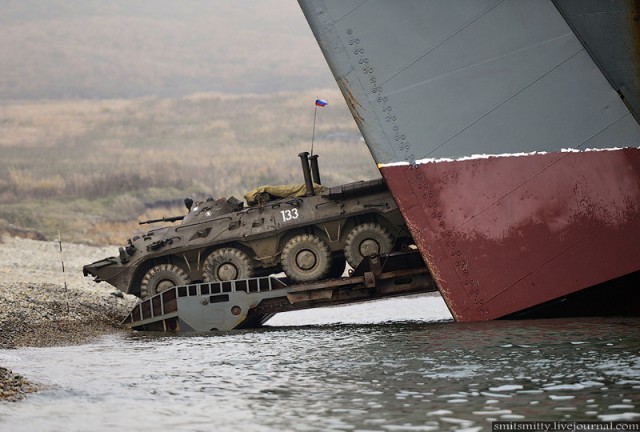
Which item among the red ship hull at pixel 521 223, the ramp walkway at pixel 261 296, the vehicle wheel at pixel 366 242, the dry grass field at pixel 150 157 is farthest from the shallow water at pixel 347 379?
the dry grass field at pixel 150 157

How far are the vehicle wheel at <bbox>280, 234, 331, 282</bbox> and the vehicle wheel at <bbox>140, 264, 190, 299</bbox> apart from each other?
6.77 ft

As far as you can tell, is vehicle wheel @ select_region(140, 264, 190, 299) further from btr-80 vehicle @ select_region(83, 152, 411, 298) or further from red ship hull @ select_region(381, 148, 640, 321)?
red ship hull @ select_region(381, 148, 640, 321)

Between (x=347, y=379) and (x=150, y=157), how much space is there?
133 feet

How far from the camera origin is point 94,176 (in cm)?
4678

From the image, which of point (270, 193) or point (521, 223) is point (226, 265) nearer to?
point (270, 193)

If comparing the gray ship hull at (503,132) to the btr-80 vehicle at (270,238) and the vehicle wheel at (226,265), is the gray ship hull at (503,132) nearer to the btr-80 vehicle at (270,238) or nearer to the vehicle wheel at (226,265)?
the btr-80 vehicle at (270,238)

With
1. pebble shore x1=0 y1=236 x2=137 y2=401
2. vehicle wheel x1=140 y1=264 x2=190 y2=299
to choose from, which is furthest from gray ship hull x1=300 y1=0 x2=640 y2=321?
pebble shore x1=0 y1=236 x2=137 y2=401

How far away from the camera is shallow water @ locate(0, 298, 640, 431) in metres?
9.13

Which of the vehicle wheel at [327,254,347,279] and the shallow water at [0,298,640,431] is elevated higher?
the vehicle wheel at [327,254,347,279]

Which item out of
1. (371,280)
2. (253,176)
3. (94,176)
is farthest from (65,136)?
(371,280)

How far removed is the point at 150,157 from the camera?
50.7m

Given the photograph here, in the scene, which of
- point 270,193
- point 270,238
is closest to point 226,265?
point 270,238

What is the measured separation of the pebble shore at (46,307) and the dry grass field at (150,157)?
346 inches

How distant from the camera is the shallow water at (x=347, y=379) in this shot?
360 inches
